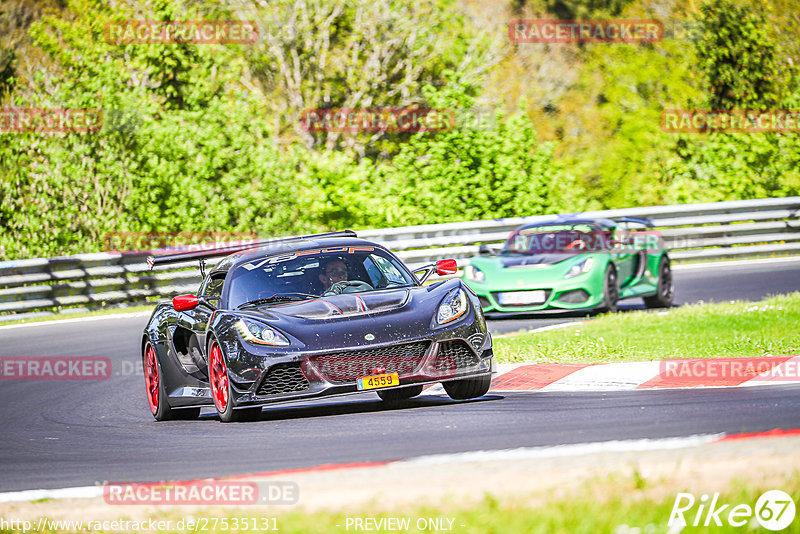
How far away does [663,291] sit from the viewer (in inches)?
634

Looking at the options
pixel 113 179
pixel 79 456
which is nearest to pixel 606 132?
pixel 113 179

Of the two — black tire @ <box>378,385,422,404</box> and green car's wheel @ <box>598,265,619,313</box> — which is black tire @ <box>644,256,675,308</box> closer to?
green car's wheel @ <box>598,265,619,313</box>

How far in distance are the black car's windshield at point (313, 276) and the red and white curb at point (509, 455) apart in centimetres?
288

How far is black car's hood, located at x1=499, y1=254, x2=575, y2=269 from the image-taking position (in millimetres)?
15172

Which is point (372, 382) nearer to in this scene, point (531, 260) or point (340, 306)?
point (340, 306)

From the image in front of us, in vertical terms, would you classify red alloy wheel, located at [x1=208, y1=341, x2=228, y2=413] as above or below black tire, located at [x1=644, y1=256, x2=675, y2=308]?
above

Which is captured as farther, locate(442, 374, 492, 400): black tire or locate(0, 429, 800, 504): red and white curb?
locate(442, 374, 492, 400): black tire

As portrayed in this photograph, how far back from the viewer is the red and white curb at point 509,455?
5.77 m

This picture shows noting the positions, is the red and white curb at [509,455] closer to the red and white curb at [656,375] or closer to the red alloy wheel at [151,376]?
the red and white curb at [656,375]

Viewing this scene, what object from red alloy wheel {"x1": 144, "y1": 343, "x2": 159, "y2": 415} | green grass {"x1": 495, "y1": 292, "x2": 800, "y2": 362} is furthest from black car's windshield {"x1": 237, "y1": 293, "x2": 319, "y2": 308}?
green grass {"x1": 495, "y1": 292, "x2": 800, "y2": 362}

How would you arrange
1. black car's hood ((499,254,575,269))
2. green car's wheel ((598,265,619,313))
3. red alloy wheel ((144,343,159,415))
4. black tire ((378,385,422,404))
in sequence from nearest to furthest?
black tire ((378,385,422,404)) → red alloy wheel ((144,343,159,415)) → green car's wheel ((598,265,619,313)) → black car's hood ((499,254,575,269))

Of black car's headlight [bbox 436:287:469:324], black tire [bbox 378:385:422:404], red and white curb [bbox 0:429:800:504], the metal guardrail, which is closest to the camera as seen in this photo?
red and white curb [bbox 0:429:800:504]

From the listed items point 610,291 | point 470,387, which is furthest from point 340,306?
point 610,291

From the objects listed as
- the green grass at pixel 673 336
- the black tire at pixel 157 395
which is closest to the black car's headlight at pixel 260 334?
the black tire at pixel 157 395
